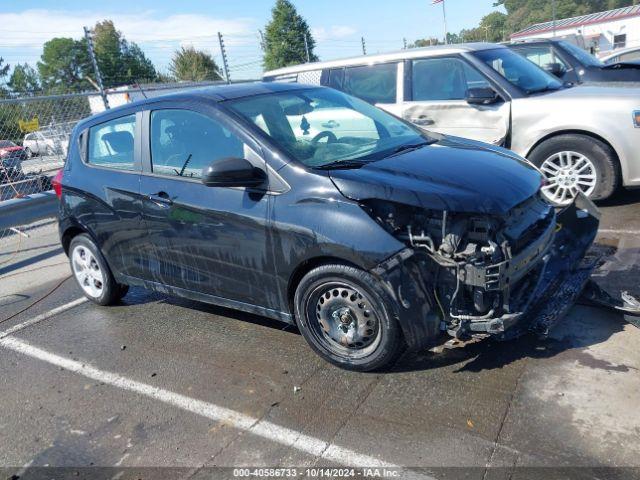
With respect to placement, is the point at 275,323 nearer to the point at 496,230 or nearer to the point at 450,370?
the point at 450,370

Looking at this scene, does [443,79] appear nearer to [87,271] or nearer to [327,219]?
[327,219]

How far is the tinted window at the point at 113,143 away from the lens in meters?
4.57

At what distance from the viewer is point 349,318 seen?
3512 mm

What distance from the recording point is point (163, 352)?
14.1 feet

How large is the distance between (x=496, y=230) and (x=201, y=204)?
6.50 feet

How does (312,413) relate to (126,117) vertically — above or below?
below

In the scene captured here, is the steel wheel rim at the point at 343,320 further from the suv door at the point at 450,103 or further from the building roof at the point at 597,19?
the building roof at the point at 597,19

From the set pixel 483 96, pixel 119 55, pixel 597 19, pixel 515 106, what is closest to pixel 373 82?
pixel 483 96

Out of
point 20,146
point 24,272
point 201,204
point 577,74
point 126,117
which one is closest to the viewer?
point 201,204

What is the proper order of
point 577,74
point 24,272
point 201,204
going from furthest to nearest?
point 577,74 < point 24,272 < point 201,204

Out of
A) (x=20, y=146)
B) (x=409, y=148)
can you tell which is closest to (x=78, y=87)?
(x=20, y=146)

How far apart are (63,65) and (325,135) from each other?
80902 millimetres

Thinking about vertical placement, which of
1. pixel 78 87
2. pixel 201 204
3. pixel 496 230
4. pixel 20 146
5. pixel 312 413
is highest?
pixel 78 87

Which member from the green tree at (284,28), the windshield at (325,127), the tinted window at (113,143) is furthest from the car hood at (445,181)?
the green tree at (284,28)
